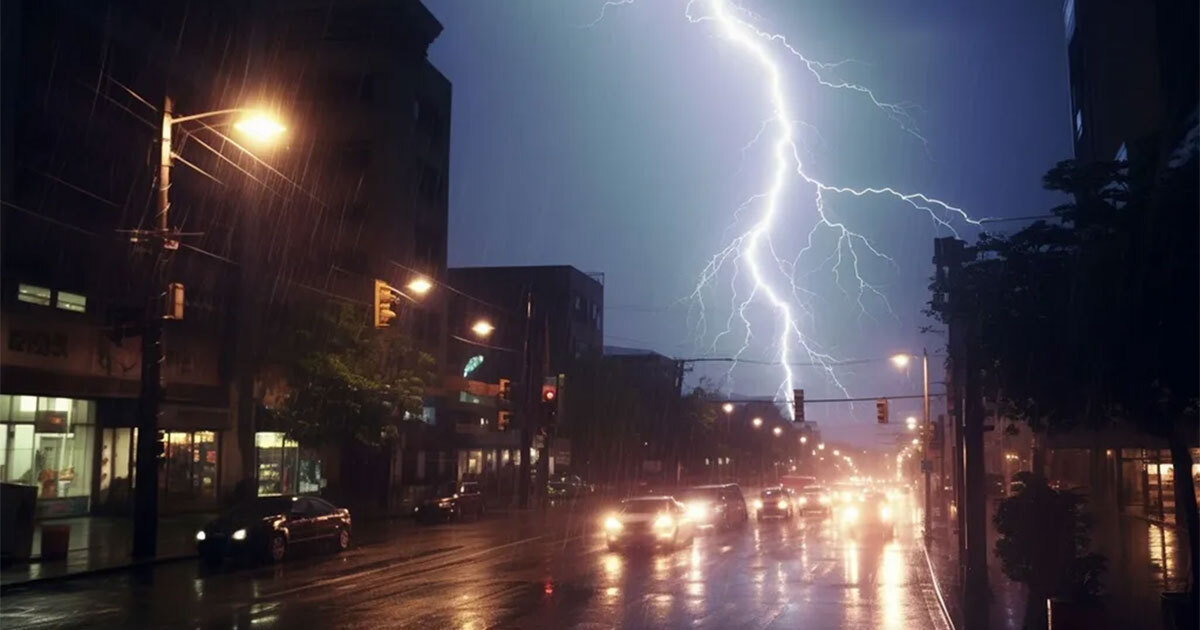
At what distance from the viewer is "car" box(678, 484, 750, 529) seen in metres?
39.1

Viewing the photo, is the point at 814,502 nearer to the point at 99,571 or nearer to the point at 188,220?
the point at 188,220

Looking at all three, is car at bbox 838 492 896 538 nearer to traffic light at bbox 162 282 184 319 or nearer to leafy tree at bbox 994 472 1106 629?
leafy tree at bbox 994 472 1106 629

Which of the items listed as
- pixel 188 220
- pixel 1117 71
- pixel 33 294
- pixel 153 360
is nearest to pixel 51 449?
pixel 33 294

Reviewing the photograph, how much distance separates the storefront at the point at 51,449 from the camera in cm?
3078

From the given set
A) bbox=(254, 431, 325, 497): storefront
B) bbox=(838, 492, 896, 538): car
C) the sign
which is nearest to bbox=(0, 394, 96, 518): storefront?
the sign

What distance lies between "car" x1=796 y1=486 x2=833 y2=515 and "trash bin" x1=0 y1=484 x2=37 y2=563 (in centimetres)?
3636

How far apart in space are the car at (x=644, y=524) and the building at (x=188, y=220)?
10745 mm

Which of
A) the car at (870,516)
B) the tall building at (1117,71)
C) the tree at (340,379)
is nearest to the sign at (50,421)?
the tree at (340,379)

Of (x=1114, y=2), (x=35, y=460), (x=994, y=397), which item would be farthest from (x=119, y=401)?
(x=1114, y=2)

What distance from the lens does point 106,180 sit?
33.3 m

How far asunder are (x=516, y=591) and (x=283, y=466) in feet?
87.3

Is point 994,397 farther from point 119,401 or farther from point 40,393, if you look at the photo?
point 119,401

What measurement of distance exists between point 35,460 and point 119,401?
355cm

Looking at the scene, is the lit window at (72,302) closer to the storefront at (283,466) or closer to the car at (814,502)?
the storefront at (283,466)
